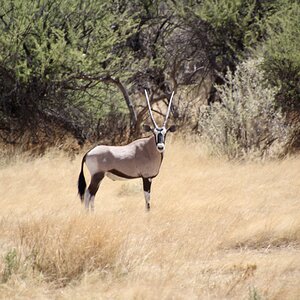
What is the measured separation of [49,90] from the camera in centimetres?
1398

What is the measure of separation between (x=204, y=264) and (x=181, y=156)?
6690mm

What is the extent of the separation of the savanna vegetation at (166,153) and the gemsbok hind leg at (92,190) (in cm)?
30

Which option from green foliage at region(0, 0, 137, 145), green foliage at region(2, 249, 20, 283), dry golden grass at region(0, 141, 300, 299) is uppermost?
green foliage at region(0, 0, 137, 145)

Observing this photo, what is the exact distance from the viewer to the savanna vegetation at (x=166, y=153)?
615 cm

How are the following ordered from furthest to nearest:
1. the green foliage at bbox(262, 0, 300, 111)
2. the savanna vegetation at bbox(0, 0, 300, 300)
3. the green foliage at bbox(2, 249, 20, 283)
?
the green foliage at bbox(262, 0, 300, 111)
the savanna vegetation at bbox(0, 0, 300, 300)
the green foliage at bbox(2, 249, 20, 283)

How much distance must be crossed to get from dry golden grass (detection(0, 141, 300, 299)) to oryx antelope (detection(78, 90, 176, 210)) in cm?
40

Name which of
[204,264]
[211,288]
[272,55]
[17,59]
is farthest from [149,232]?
[272,55]

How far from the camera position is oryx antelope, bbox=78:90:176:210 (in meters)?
8.23

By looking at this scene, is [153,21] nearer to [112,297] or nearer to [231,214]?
[231,214]

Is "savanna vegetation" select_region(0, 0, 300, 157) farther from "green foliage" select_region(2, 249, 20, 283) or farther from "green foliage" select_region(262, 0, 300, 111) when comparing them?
"green foliage" select_region(2, 249, 20, 283)

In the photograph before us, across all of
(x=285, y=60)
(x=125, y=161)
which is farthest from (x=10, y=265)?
(x=285, y=60)

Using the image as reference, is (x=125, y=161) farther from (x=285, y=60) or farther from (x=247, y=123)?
(x=285, y=60)

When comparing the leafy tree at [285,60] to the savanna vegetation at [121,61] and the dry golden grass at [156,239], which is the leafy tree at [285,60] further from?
the dry golden grass at [156,239]

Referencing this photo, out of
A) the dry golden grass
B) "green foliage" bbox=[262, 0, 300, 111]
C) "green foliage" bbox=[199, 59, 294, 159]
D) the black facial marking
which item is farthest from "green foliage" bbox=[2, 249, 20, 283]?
"green foliage" bbox=[262, 0, 300, 111]
